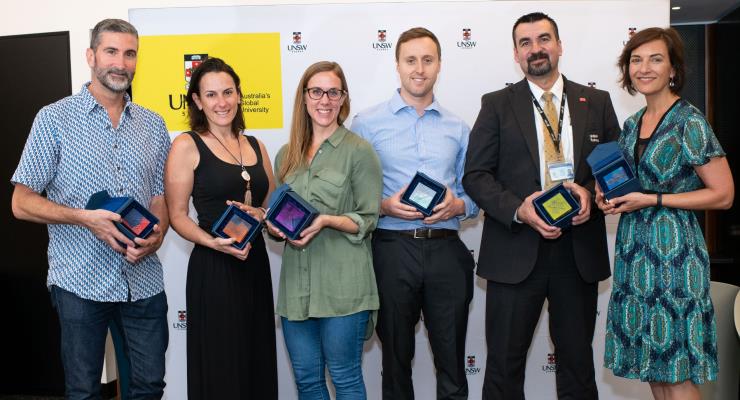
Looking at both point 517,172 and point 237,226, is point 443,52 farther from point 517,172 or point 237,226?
point 237,226

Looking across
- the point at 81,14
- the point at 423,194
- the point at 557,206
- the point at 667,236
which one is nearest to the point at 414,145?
the point at 423,194

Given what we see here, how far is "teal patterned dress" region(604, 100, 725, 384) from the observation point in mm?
2664

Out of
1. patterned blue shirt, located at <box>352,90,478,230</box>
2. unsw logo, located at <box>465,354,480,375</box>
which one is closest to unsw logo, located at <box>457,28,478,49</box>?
patterned blue shirt, located at <box>352,90,478,230</box>

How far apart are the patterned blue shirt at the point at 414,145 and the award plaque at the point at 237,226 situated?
75 centimetres

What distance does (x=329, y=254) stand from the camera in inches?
110

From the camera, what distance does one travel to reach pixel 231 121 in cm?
286

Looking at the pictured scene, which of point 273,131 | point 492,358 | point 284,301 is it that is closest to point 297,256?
point 284,301

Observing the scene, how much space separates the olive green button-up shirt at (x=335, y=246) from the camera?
2730 millimetres

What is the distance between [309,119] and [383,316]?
0.95 m

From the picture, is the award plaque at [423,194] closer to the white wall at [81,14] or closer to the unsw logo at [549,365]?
the unsw logo at [549,365]

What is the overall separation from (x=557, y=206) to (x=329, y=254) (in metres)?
0.96

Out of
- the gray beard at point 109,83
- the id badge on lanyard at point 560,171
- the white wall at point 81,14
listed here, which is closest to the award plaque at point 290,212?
the gray beard at point 109,83

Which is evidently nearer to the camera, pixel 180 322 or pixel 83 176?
pixel 83 176

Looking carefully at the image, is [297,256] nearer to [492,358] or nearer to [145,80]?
[492,358]
